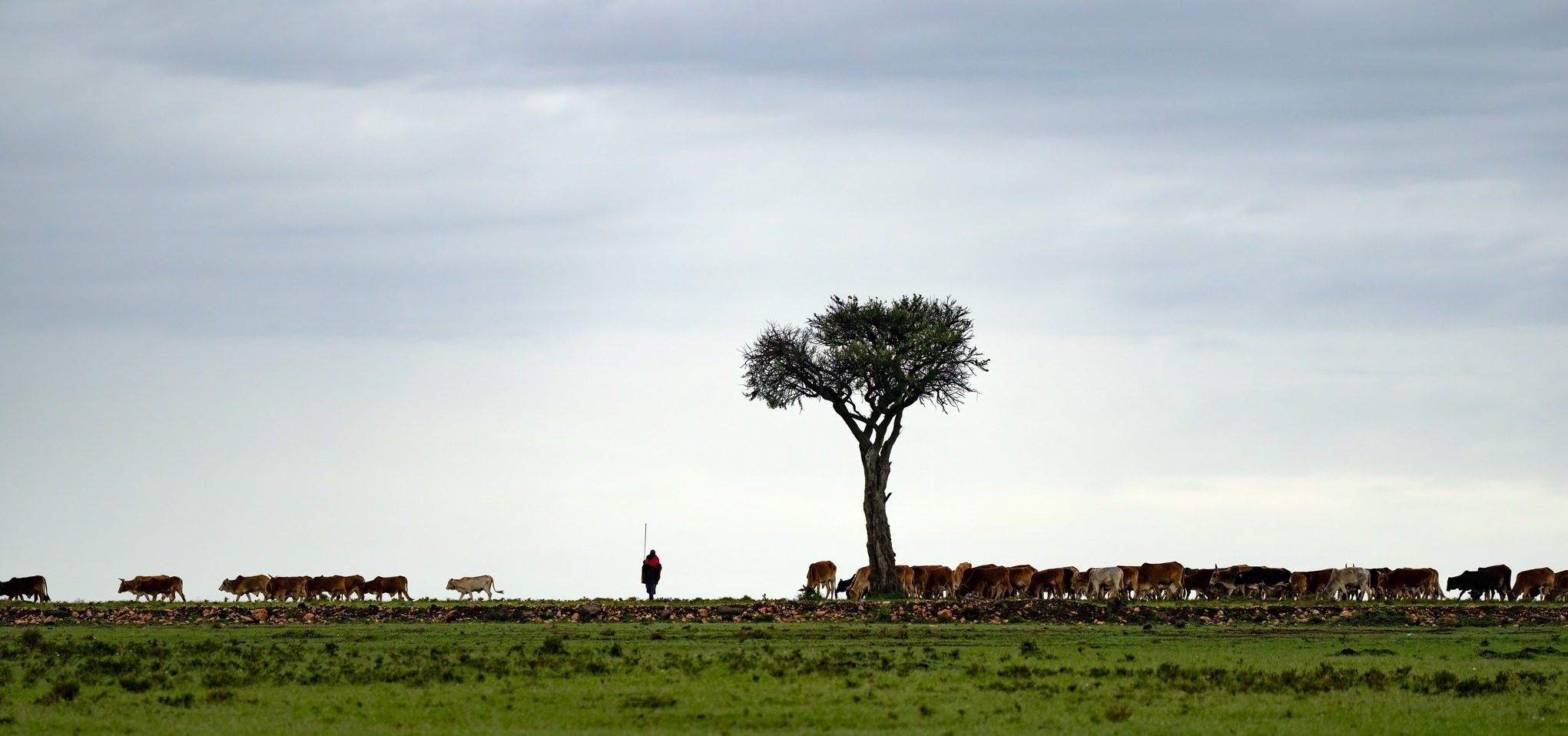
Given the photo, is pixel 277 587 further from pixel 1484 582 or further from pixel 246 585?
pixel 1484 582

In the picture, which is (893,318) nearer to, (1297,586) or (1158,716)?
(1297,586)

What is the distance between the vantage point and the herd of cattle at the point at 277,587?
2662 inches

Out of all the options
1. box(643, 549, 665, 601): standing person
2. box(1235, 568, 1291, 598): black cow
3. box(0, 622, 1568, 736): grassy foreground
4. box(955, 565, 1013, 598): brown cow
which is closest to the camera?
box(0, 622, 1568, 736): grassy foreground

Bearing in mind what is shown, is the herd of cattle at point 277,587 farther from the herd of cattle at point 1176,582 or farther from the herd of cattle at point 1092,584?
the herd of cattle at point 1176,582

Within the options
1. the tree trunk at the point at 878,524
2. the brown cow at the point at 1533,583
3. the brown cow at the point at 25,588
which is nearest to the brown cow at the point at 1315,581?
the brown cow at the point at 1533,583

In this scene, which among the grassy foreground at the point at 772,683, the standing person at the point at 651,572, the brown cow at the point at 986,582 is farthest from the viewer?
the brown cow at the point at 986,582

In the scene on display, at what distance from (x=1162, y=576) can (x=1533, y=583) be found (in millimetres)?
18293

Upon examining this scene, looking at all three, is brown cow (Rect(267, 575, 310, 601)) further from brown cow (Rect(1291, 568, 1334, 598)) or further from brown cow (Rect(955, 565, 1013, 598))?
brown cow (Rect(1291, 568, 1334, 598))

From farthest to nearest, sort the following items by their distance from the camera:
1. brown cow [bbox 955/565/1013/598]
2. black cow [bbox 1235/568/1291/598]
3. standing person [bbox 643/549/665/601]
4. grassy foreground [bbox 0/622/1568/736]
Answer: black cow [bbox 1235/568/1291/598] → brown cow [bbox 955/565/1013/598] → standing person [bbox 643/549/665/601] → grassy foreground [bbox 0/622/1568/736]

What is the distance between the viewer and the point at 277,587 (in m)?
69.4

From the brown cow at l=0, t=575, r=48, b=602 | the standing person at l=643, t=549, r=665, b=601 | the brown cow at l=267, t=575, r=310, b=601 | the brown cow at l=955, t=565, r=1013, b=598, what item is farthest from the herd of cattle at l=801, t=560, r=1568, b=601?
the brown cow at l=0, t=575, r=48, b=602

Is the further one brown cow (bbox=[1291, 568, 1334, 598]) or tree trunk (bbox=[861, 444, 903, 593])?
brown cow (bbox=[1291, 568, 1334, 598])

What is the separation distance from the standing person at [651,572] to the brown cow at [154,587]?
24.6m

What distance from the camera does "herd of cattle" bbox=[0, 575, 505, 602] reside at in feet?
222
